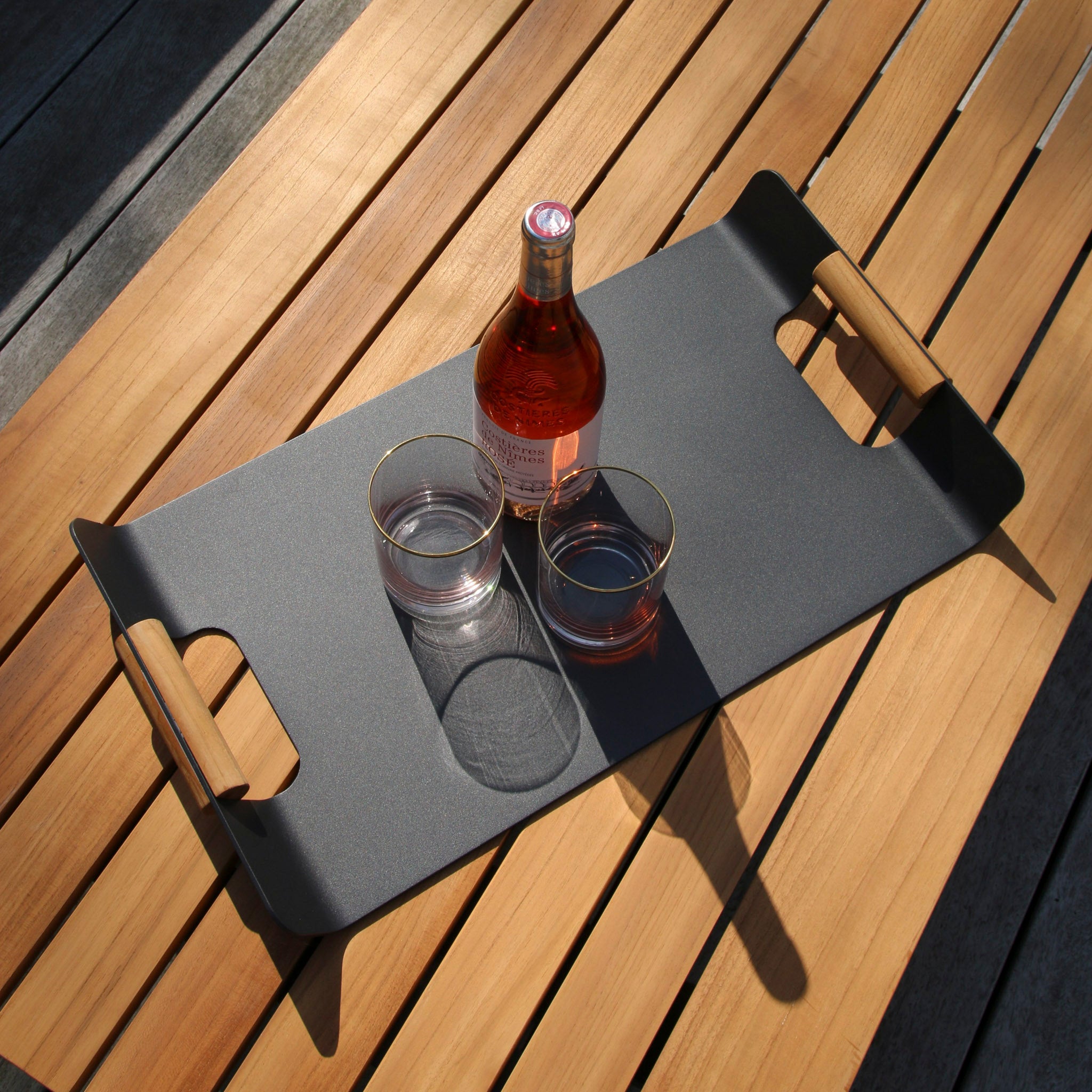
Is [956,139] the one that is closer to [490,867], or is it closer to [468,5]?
[468,5]

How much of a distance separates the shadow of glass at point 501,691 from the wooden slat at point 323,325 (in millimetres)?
242

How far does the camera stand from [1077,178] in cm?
95

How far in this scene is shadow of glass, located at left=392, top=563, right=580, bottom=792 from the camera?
70cm

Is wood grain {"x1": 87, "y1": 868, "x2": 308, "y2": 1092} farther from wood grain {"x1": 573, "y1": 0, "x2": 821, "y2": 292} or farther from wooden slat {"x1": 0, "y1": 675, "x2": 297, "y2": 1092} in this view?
wood grain {"x1": 573, "y1": 0, "x2": 821, "y2": 292}

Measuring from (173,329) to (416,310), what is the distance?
216 mm

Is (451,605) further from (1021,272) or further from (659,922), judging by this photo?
(1021,272)

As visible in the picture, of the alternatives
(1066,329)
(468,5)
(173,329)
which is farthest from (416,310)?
(1066,329)

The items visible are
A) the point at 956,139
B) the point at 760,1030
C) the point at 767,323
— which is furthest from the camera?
the point at 956,139

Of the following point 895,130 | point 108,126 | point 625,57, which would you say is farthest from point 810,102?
point 108,126

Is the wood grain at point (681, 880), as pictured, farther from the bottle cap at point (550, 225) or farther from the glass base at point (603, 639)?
the bottle cap at point (550, 225)

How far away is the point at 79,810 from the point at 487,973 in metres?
0.32

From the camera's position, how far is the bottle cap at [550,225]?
527 mm

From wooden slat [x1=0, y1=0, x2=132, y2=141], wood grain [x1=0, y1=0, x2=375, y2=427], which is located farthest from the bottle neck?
wooden slat [x1=0, y1=0, x2=132, y2=141]

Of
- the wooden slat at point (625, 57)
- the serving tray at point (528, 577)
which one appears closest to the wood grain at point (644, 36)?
the wooden slat at point (625, 57)
